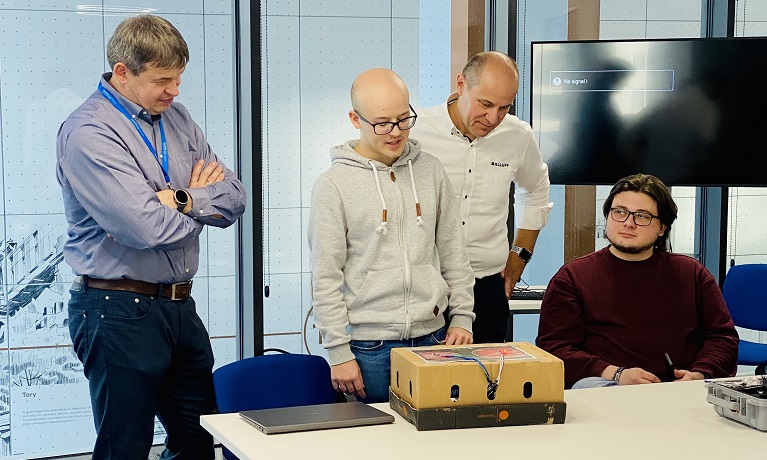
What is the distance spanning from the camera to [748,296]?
445 centimetres

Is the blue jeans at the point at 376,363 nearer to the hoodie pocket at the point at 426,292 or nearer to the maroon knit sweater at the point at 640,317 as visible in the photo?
the hoodie pocket at the point at 426,292

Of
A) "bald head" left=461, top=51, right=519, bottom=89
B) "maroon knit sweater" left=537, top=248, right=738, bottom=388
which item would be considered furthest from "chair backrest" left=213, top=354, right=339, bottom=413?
"bald head" left=461, top=51, right=519, bottom=89

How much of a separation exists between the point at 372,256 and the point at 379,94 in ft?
1.54

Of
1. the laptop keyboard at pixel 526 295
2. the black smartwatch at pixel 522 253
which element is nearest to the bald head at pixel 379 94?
the black smartwatch at pixel 522 253

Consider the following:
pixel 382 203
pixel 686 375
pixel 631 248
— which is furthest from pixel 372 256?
pixel 686 375

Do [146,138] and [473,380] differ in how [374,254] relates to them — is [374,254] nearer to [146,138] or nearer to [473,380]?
[473,380]

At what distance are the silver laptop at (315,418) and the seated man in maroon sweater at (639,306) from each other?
0.97m

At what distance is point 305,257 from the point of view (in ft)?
13.9

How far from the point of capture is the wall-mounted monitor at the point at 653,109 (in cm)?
422

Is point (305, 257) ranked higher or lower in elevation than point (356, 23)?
lower

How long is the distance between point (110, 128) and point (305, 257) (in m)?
1.77

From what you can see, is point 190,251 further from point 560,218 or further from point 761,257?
point 761,257

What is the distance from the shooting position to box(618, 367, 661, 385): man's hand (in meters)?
2.80

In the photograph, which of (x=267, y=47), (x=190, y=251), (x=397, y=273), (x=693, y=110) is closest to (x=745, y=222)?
(x=693, y=110)
